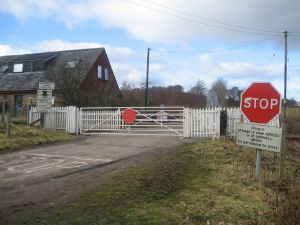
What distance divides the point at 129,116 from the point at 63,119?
3.53 meters

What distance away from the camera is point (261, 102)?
27.2ft

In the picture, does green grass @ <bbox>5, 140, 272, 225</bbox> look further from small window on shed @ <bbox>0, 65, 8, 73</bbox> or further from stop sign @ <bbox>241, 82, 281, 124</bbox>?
small window on shed @ <bbox>0, 65, 8, 73</bbox>

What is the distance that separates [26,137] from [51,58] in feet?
85.2

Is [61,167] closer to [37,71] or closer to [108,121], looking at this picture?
[108,121]

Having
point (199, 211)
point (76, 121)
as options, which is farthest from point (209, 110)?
point (199, 211)

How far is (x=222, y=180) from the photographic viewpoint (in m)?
9.02

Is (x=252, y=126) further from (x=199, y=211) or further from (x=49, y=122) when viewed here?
(x=49, y=122)

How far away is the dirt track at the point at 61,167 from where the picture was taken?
7427mm

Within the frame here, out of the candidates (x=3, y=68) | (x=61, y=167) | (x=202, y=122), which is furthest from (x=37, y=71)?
(x=61, y=167)

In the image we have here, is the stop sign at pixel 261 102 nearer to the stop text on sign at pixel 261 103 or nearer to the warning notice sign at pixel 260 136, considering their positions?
the stop text on sign at pixel 261 103

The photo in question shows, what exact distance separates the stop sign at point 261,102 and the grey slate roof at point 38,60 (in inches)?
1234

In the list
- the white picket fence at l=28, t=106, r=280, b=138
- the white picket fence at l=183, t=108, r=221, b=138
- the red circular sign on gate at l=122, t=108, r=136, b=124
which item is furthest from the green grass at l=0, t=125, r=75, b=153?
Answer: the white picket fence at l=183, t=108, r=221, b=138

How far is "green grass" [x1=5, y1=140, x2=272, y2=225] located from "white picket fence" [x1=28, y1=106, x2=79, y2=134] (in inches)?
447

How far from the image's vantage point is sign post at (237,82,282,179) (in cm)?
814
